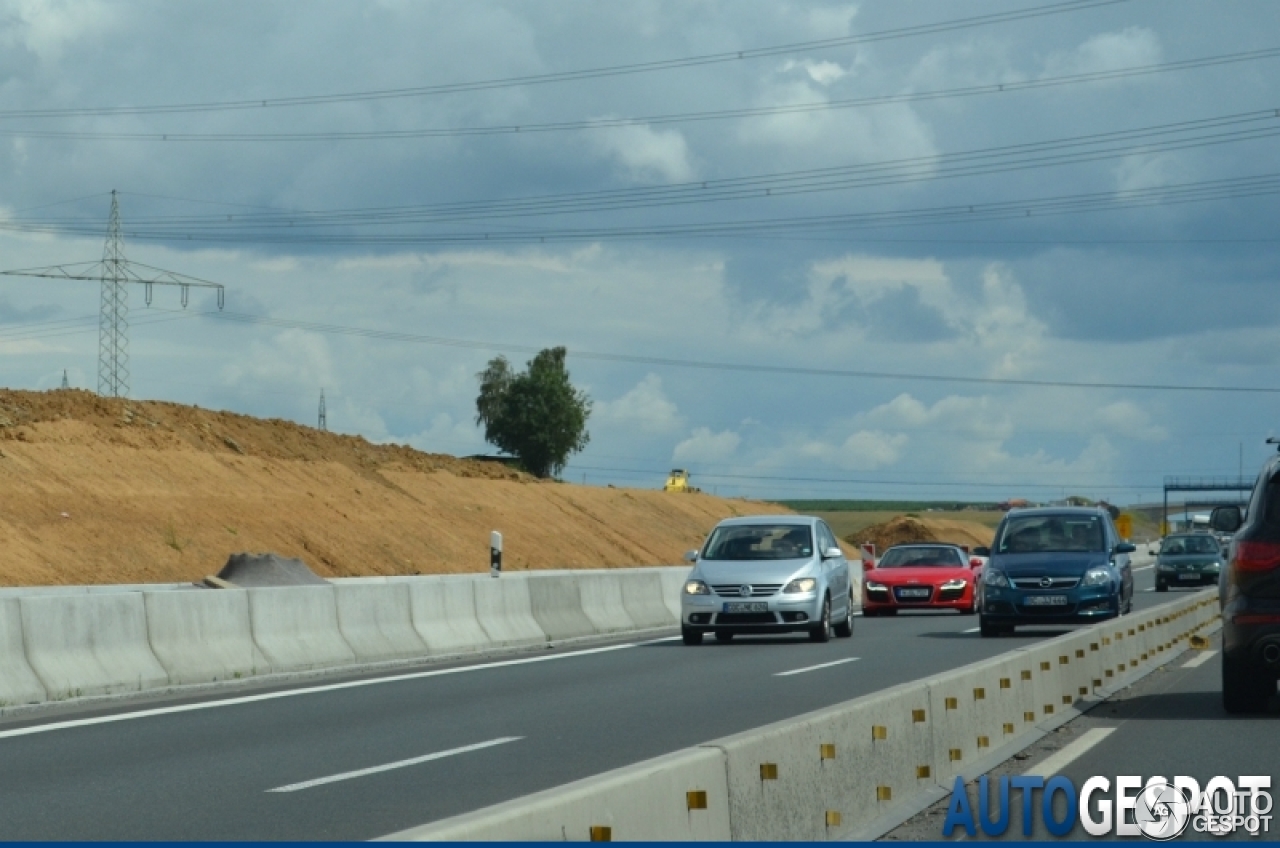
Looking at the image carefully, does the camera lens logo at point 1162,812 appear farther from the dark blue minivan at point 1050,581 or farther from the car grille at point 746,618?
the dark blue minivan at point 1050,581

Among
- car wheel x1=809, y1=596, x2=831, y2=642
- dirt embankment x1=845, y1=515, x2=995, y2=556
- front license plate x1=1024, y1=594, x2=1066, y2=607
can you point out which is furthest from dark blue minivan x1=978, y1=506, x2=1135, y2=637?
dirt embankment x1=845, y1=515, x2=995, y2=556

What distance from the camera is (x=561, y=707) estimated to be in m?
15.7

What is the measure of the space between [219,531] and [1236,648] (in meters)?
39.4

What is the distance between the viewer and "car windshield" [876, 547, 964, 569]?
3444 cm

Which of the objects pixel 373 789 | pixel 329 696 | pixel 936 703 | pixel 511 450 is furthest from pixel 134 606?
pixel 511 450

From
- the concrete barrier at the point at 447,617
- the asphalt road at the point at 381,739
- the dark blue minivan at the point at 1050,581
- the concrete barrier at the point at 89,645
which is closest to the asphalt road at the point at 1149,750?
the asphalt road at the point at 381,739

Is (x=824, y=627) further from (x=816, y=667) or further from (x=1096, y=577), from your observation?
(x=816, y=667)

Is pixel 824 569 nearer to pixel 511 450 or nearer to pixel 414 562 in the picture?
pixel 414 562

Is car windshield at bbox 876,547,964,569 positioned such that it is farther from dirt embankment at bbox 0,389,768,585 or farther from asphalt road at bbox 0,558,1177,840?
dirt embankment at bbox 0,389,768,585

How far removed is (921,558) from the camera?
34688mm

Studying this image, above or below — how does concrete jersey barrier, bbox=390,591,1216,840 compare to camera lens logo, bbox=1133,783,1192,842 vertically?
above

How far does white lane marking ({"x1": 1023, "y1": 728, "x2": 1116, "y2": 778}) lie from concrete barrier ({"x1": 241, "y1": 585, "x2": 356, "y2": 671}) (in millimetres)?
9031

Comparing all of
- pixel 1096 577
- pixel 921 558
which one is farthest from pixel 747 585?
pixel 921 558

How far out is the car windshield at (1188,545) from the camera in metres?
49.7
